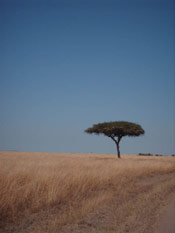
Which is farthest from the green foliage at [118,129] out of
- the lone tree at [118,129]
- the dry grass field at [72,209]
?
the dry grass field at [72,209]

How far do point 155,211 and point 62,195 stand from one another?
2795mm

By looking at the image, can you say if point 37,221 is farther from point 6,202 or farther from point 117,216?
point 117,216

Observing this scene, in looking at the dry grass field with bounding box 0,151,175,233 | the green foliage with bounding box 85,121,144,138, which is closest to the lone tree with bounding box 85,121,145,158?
the green foliage with bounding box 85,121,144,138

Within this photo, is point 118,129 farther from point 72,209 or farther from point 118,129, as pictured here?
point 72,209

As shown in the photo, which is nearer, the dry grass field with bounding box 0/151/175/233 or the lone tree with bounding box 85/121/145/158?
the dry grass field with bounding box 0/151/175/233

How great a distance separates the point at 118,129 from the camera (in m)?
37.1

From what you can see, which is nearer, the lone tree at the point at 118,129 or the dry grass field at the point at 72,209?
the dry grass field at the point at 72,209

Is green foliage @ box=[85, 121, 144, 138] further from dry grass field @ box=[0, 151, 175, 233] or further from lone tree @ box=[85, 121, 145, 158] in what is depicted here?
dry grass field @ box=[0, 151, 175, 233]

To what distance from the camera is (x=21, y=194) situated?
18.6 feet

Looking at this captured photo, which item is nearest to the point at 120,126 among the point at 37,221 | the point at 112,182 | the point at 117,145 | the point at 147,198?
the point at 117,145

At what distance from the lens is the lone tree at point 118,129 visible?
37.0 m

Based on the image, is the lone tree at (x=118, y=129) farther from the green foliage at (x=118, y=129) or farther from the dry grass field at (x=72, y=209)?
the dry grass field at (x=72, y=209)

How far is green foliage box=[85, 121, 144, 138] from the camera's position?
3697cm

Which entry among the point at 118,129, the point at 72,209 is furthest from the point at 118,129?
the point at 72,209
